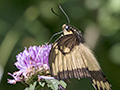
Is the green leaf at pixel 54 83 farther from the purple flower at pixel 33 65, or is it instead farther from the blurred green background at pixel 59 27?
the blurred green background at pixel 59 27

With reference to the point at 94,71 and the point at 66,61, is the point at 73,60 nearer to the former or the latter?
the point at 66,61

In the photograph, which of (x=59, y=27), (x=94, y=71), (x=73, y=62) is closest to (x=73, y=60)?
(x=73, y=62)

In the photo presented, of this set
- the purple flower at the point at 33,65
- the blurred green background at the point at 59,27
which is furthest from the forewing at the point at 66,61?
the blurred green background at the point at 59,27

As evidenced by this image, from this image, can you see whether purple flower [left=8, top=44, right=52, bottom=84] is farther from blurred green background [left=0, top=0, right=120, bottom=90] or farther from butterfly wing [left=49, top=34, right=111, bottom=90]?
blurred green background [left=0, top=0, right=120, bottom=90]

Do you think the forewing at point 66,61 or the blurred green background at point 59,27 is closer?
the forewing at point 66,61

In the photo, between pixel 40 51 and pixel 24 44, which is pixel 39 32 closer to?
pixel 24 44

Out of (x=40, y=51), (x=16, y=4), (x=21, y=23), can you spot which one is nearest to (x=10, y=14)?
(x=16, y=4)
